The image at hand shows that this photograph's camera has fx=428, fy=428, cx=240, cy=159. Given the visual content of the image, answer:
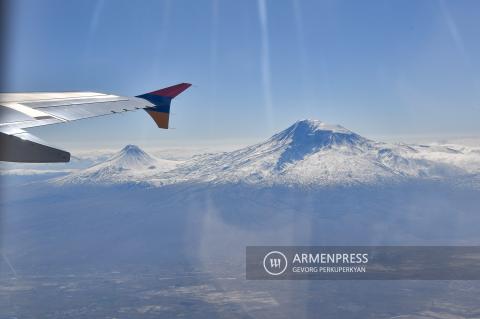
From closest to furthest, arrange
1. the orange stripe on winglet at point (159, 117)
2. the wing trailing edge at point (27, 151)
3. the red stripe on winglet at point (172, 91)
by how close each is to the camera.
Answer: the wing trailing edge at point (27, 151) < the orange stripe on winglet at point (159, 117) < the red stripe on winglet at point (172, 91)

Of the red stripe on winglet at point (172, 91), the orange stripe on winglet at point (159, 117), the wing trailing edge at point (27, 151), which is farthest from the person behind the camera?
the red stripe on winglet at point (172, 91)

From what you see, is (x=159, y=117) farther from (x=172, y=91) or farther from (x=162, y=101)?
(x=172, y=91)

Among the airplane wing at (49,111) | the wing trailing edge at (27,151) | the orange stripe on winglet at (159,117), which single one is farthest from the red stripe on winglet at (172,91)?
the wing trailing edge at (27,151)

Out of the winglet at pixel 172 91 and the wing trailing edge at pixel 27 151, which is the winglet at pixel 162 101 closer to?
the winglet at pixel 172 91

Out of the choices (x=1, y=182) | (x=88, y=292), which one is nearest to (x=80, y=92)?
(x=1, y=182)

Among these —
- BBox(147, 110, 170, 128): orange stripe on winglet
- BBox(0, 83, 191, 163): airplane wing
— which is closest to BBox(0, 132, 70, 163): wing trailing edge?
BBox(0, 83, 191, 163): airplane wing

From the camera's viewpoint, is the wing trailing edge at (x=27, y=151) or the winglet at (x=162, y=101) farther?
the winglet at (x=162, y=101)

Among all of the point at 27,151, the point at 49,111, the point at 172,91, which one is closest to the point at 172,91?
the point at 172,91

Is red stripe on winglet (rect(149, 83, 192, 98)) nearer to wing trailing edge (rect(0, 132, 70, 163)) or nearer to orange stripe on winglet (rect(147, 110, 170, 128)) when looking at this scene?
orange stripe on winglet (rect(147, 110, 170, 128))
